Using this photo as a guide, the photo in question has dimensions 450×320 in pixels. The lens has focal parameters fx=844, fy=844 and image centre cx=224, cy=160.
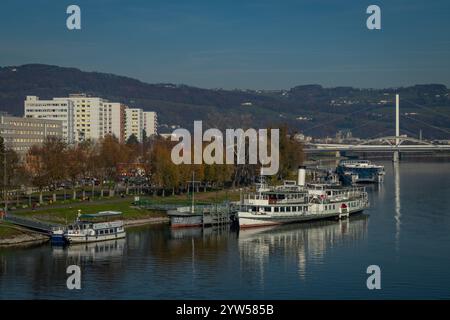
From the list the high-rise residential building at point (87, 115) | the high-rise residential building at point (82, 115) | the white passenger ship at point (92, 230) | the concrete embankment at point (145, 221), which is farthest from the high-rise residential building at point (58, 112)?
the white passenger ship at point (92, 230)

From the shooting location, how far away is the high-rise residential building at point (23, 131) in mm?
67250

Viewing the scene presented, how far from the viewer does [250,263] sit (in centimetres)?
2884

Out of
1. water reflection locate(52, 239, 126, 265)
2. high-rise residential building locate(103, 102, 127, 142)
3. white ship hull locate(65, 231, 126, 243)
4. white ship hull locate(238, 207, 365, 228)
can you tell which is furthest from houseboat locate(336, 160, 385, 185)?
water reflection locate(52, 239, 126, 265)

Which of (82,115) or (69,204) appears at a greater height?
(82,115)

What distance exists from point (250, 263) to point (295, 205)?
12154 millimetres

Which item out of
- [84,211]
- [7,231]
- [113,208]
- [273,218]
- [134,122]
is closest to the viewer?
[7,231]

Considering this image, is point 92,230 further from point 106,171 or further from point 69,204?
point 106,171

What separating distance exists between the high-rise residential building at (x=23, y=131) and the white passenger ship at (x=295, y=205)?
29769mm

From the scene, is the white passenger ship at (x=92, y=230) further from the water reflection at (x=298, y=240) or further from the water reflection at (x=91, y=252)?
the water reflection at (x=298, y=240)

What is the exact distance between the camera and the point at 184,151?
51.3m

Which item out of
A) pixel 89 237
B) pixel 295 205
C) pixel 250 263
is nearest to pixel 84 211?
pixel 89 237

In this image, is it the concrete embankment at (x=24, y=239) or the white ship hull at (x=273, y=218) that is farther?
the white ship hull at (x=273, y=218)

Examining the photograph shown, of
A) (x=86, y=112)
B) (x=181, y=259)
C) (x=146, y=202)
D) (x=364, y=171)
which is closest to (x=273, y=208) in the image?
(x=146, y=202)
